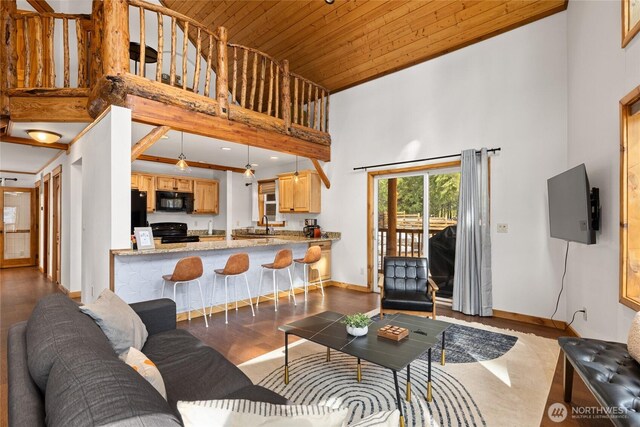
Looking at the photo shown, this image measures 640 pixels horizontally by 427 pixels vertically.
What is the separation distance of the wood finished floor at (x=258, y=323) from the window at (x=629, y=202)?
0.89m

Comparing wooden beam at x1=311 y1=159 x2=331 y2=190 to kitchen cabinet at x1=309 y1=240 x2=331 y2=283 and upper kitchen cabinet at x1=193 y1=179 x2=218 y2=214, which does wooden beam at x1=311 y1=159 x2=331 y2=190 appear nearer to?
kitchen cabinet at x1=309 y1=240 x2=331 y2=283

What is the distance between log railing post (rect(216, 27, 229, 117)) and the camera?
13.8ft

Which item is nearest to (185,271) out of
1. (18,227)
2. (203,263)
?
(203,263)

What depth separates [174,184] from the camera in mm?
7125

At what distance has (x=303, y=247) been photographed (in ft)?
18.3

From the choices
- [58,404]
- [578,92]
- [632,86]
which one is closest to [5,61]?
[58,404]

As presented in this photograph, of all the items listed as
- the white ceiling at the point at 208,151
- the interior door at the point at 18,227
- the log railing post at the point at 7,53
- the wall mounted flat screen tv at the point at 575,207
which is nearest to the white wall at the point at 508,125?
the wall mounted flat screen tv at the point at 575,207

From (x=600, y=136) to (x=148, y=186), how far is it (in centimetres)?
736

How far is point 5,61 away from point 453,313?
6.81m

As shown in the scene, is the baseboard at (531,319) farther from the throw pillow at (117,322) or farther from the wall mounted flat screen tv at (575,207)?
the throw pillow at (117,322)

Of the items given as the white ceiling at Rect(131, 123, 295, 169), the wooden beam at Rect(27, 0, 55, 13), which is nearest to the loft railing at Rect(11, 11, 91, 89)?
the wooden beam at Rect(27, 0, 55, 13)

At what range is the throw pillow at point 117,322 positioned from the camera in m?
1.75

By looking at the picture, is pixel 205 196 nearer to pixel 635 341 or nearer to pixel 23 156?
pixel 23 156

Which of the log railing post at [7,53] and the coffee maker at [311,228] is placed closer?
the log railing post at [7,53]
